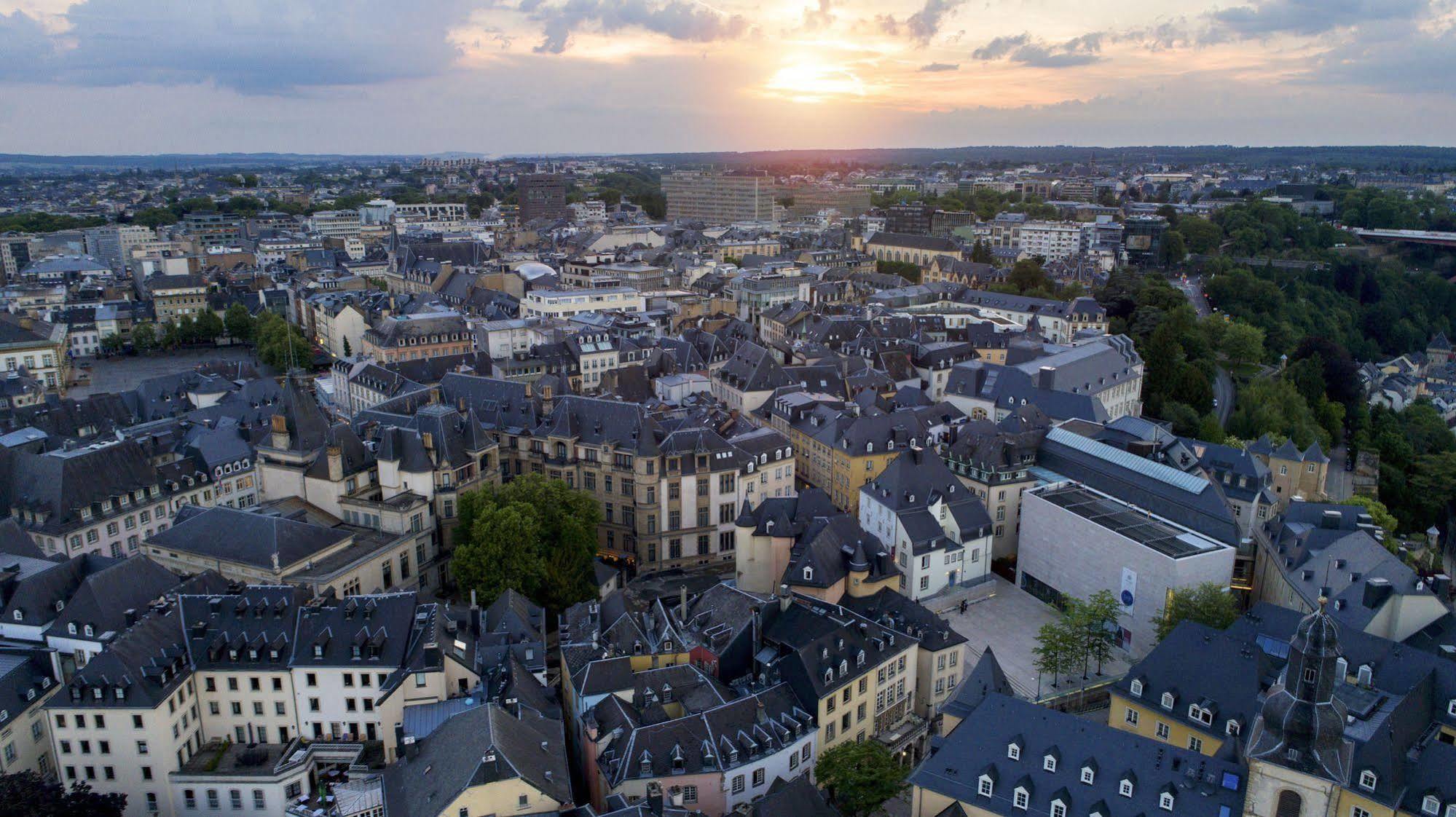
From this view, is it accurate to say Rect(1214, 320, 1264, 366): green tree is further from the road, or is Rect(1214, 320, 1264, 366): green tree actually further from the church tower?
the church tower

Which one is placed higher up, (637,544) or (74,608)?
(74,608)

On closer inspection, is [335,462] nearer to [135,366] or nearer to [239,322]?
[135,366]

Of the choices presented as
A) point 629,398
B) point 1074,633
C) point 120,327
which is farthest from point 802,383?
point 120,327

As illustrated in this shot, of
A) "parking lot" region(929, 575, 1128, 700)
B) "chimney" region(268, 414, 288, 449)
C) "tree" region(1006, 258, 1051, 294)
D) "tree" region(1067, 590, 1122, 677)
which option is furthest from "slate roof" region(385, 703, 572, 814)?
"tree" region(1006, 258, 1051, 294)

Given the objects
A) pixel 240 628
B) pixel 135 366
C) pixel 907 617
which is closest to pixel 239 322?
pixel 135 366

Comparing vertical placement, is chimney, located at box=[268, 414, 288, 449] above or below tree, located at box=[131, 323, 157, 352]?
above

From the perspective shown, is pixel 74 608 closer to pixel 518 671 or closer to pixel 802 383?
pixel 518 671

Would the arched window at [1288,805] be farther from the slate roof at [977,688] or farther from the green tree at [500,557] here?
the green tree at [500,557]
